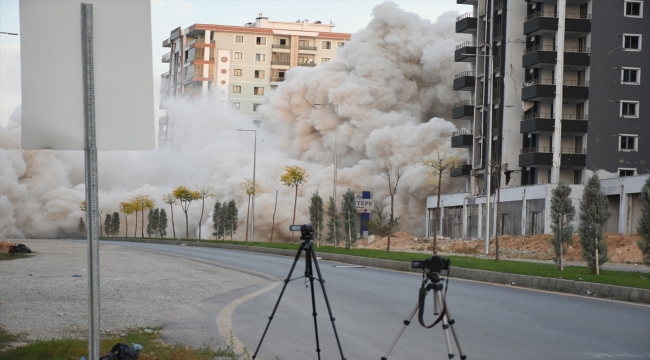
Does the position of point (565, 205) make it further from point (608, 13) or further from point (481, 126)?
point (481, 126)

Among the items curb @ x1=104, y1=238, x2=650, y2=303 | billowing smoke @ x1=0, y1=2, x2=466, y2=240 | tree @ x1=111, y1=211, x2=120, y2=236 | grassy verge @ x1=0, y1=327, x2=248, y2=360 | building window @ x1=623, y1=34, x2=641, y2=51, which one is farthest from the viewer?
tree @ x1=111, y1=211, x2=120, y2=236

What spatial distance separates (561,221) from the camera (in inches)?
1028

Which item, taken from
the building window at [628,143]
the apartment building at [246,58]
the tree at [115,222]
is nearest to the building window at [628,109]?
the building window at [628,143]

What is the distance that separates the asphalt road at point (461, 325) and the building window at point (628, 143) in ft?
132

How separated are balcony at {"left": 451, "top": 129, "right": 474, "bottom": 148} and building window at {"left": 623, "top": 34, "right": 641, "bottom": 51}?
13.7 meters

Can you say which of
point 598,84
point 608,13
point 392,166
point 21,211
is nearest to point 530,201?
point 598,84

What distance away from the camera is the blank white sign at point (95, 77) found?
18.5ft

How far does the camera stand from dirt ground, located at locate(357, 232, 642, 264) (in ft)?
133

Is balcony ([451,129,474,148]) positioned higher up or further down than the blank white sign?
higher up

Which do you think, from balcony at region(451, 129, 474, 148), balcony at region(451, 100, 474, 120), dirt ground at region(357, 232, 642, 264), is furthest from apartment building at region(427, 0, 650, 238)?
balcony at region(451, 100, 474, 120)

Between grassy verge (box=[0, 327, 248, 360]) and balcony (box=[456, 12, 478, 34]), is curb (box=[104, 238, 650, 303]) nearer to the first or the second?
grassy verge (box=[0, 327, 248, 360])

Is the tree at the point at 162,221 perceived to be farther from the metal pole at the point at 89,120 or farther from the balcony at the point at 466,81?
the metal pole at the point at 89,120

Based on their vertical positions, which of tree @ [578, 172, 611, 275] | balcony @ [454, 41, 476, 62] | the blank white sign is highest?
balcony @ [454, 41, 476, 62]

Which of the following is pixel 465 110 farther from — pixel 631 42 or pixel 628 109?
pixel 631 42
